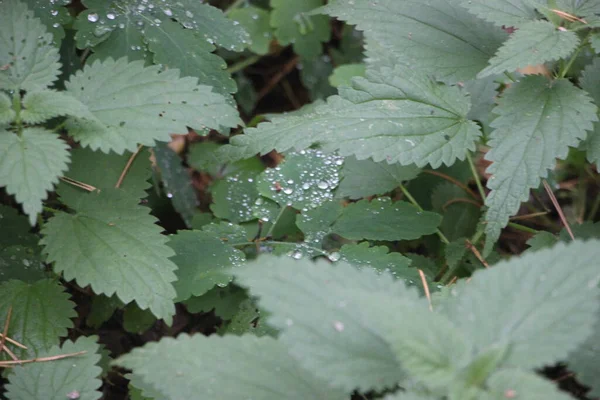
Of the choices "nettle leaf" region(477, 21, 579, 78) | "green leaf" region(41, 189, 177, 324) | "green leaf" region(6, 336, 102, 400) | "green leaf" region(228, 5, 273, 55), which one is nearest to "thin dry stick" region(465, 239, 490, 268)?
"nettle leaf" region(477, 21, 579, 78)

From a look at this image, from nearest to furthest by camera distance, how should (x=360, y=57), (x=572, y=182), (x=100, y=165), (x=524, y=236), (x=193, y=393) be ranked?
(x=193, y=393) < (x=100, y=165) < (x=524, y=236) < (x=572, y=182) < (x=360, y=57)

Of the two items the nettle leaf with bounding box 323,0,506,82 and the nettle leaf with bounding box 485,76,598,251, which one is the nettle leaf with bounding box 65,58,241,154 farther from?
the nettle leaf with bounding box 485,76,598,251

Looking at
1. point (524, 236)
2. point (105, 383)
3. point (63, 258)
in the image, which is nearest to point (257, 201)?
point (63, 258)

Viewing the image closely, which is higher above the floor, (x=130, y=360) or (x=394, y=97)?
(x=394, y=97)

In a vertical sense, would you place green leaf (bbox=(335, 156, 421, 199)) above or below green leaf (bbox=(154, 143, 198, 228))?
above

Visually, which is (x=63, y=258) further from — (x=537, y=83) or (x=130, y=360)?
(x=537, y=83)

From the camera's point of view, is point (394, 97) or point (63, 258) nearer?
point (63, 258)

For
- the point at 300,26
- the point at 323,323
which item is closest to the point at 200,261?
the point at 323,323
